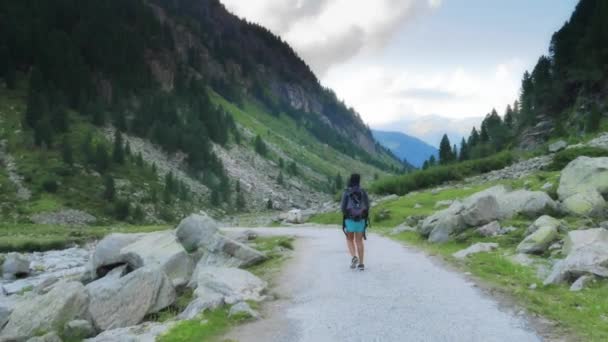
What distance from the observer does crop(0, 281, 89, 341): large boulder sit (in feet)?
49.5

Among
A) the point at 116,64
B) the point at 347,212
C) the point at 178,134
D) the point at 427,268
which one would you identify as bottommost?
the point at 427,268

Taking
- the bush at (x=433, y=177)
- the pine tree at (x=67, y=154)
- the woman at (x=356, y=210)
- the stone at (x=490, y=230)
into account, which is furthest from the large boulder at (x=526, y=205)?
the pine tree at (x=67, y=154)

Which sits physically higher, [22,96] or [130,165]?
[22,96]

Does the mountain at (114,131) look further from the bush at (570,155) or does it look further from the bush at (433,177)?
the bush at (570,155)

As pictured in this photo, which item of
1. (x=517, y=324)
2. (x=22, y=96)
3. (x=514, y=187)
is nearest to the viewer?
(x=517, y=324)

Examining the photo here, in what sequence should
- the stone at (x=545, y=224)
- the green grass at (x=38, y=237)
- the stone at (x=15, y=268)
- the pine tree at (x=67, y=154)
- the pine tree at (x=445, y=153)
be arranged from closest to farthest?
the stone at (x=545, y=224) → the stone at (x=15, y=268) → the green grass at (x=38, y=237) → the pine tree at (x=67, y=154) → the pine tree at (x=445, y=153)

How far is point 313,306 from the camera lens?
14109mm

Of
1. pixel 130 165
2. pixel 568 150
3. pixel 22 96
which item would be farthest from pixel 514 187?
pixel 22 96

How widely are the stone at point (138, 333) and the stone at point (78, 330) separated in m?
1.16

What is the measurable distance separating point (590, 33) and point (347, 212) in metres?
100

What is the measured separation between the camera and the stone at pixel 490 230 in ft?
83.2

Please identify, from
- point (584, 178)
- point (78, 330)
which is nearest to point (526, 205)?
point (584, 178)

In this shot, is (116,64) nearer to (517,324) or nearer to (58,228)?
(58,228)

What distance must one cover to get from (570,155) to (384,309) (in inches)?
2239
